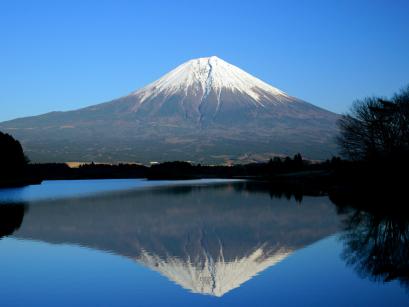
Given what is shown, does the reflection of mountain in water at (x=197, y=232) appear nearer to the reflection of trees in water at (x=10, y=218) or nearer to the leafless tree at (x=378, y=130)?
the reflection of trees in water at (x=10, y=218)

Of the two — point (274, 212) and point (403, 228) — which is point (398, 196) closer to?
point (274, 212)

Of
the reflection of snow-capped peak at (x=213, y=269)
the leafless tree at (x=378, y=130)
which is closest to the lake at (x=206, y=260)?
the reflection of snow-capped peak at (x=213, y=269)

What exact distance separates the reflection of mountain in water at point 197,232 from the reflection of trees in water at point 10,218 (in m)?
0.53

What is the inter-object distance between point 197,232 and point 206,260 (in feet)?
22.4

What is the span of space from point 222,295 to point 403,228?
1160 cm

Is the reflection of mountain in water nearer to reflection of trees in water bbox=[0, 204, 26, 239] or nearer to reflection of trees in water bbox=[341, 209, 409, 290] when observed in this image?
reflection of trees in water bbox=[0, 204, 26, 239]

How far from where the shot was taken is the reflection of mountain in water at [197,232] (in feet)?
56.7

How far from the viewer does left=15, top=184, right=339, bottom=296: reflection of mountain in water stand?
A: 17.3 metres

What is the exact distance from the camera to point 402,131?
4916cm

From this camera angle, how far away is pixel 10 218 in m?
32.5

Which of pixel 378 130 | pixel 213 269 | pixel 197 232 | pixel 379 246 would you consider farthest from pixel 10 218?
pixel 378 130

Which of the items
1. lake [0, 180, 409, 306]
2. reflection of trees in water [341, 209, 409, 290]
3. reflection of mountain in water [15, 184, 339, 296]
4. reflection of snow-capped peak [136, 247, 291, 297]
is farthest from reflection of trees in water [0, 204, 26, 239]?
reflection of trees in water [341, 209, 409, 290]

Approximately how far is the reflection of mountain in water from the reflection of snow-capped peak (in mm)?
20

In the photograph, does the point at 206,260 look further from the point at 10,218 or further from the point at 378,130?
the point at 378,130
